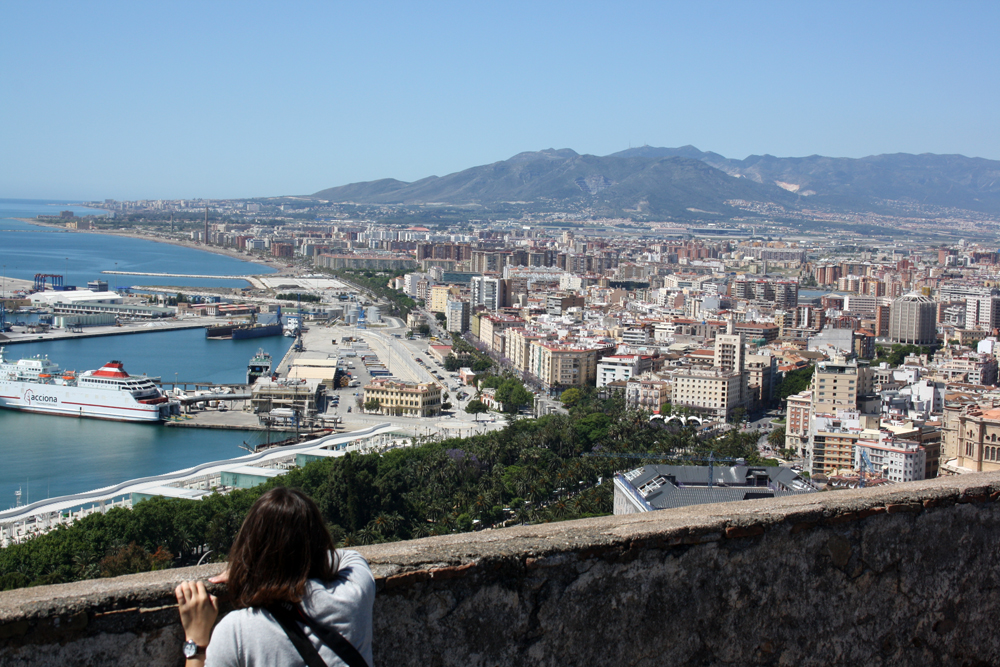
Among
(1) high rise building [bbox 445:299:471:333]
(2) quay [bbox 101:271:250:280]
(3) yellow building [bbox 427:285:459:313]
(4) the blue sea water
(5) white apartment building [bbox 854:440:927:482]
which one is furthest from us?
(2) quay [bbox 101:271:250:280]

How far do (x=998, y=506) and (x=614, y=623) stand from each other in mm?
476

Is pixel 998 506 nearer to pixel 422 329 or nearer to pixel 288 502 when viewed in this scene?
pixel 288 502

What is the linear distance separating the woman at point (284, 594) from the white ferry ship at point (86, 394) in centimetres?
1331

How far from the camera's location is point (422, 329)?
24.3 meters

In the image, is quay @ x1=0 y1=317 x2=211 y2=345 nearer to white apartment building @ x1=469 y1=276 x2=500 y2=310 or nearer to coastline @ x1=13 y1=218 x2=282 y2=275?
white apartment building @ x1=469 y1=276 x2=500 y2=310

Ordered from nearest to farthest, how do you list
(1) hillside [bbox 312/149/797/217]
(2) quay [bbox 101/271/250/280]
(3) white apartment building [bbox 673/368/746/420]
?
(3) white apartment building [bbox 673/368/746/420] < (2) quay [bbox 101/271/250/280] < (1) hillside [bbox 312/149/797/217]

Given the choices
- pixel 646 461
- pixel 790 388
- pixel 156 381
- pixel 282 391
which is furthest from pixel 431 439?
pixel 790 388

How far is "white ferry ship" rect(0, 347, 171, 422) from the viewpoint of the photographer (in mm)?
13398

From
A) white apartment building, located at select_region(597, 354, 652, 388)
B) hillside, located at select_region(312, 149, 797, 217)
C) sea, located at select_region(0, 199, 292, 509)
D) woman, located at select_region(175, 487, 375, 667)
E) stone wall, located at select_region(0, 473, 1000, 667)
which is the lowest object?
sea, located at select_region(0, 199, 292, 509)

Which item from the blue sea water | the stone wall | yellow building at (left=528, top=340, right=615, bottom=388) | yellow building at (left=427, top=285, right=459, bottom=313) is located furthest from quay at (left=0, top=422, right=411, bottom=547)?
the blue sea water

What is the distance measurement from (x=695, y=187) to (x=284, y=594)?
3828 inches

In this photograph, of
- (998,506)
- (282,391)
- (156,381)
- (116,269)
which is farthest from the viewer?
(116,269)

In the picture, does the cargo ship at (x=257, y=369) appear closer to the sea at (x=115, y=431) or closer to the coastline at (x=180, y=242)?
the sea at (x=115, y=431)

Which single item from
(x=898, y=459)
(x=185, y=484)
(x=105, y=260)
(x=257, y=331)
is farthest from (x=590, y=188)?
(x=185, y=484)
